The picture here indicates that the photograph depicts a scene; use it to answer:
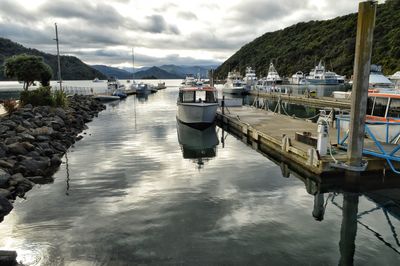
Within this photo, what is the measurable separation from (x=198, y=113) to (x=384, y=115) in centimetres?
1366

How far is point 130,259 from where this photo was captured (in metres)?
7.46

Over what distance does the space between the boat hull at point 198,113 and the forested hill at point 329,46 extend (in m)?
75.6

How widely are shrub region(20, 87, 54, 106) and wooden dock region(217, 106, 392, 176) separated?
651 inches

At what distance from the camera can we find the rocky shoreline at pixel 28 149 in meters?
12.0

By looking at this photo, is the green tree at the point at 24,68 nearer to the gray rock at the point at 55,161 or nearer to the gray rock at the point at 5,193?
the gray rock at the point at 55,161

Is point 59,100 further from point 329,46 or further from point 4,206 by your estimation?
point 329,46

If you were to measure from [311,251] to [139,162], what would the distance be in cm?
1061

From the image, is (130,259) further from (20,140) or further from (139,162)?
(20,140)

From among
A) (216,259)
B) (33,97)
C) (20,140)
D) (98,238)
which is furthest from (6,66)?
(216,259)

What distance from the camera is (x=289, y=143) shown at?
15.2 meters

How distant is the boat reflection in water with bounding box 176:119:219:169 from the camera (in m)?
18.4

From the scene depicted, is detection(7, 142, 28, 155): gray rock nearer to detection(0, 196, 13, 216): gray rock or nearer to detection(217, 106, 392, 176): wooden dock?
detection(0, 196, 13, 216): gray rock

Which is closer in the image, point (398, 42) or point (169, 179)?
point (169, 179)

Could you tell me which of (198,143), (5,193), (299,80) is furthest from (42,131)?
(299,80)
